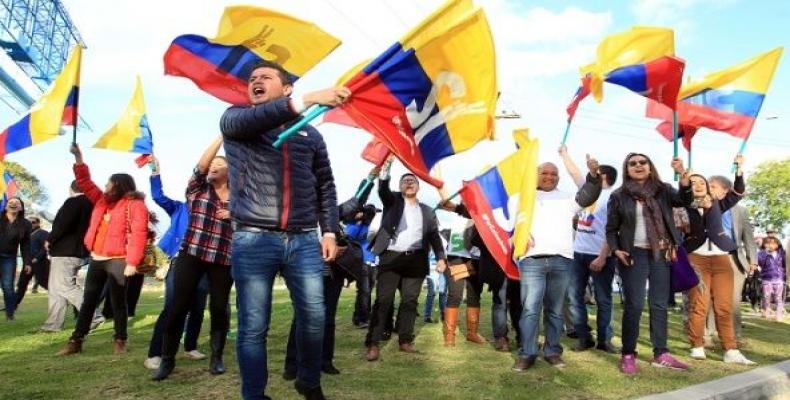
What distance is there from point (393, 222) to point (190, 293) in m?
2.26

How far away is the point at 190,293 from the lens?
4.97 m

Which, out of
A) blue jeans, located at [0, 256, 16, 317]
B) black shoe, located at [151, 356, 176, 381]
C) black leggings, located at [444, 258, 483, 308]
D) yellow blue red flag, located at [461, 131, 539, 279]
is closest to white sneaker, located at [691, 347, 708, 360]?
yellow blue red flag, located at [461, 131, 539, 279]

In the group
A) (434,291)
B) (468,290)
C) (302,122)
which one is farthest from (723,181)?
(302,122)

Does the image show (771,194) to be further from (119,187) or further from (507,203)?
(119,187)

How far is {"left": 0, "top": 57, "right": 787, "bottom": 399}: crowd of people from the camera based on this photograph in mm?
3533

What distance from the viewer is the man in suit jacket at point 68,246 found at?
7754 millimetres

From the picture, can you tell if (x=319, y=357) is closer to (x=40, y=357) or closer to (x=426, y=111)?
(x=426, y=111)

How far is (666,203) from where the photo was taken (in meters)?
5.82

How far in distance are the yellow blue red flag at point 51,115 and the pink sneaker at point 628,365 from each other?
571 cm

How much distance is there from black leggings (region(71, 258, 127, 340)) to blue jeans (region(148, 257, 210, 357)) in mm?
704

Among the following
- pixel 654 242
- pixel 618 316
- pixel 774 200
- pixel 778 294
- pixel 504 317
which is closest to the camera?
pixel 654 242

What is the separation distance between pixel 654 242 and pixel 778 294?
772 centimetres

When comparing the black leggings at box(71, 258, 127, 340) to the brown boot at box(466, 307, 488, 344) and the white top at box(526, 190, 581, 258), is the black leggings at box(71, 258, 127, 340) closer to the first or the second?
the brown boot at box(466, 307, 488, 344)

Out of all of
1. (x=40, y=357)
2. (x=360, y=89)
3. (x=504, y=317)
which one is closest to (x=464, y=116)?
(x=360, y=89)
